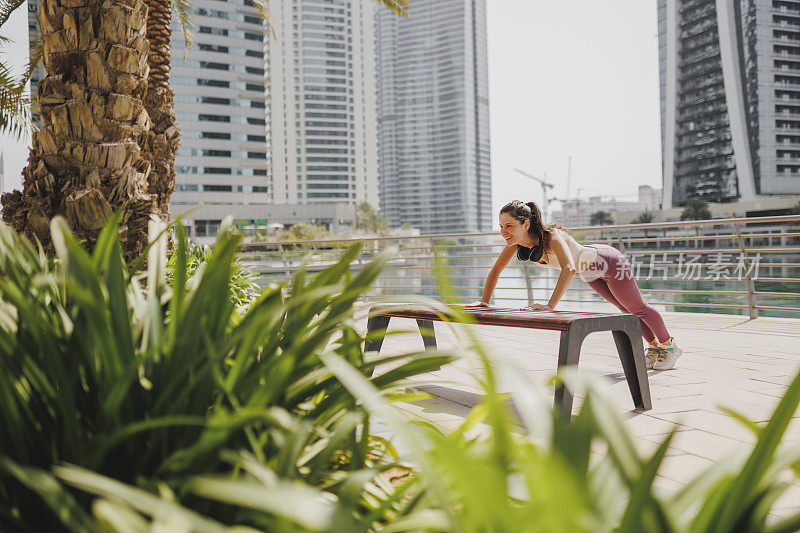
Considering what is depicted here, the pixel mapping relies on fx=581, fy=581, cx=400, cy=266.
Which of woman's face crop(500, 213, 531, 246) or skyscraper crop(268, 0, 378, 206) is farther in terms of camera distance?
skyscraper crop(268, 0, 378, 206)

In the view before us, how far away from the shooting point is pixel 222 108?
8856 cm

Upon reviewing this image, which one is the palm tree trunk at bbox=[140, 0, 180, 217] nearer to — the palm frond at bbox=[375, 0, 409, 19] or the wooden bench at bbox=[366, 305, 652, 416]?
the palm frond at bbox=[375, 0, 409, 19]

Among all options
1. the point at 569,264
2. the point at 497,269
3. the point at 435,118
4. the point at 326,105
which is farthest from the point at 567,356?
the point at 435,118

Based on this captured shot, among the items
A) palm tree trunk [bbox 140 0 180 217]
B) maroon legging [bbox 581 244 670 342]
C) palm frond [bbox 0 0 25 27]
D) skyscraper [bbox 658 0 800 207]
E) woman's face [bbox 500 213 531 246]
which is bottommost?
maroon legging [bbox 581 244 670 342]

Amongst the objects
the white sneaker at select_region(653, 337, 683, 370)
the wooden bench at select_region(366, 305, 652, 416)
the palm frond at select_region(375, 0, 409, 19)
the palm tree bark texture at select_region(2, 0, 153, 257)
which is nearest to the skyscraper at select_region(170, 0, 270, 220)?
the palm frond at select_region(375, 0, 409, 19)

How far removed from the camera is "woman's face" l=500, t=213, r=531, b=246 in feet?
12.2

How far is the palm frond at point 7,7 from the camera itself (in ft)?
31.1

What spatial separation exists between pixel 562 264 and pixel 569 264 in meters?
0.05

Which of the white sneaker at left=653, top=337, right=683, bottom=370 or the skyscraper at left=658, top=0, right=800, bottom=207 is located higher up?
the skyscraper at left=658, top=0, right=800, bottom=207

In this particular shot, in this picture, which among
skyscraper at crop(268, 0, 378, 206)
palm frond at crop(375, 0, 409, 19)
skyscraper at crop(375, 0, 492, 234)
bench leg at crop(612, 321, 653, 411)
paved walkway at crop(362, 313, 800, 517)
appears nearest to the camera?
paved walkway at crop(362, 313, 800, 517)

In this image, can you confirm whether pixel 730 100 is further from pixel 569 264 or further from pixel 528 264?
pixel 569 264

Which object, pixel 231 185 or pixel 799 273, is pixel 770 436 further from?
pixel 231 185

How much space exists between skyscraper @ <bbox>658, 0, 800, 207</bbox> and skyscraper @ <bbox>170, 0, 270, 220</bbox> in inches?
2407

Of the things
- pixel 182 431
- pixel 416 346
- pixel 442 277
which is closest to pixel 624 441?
pixel 442 277
